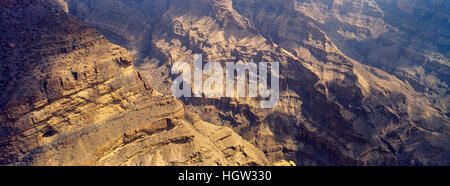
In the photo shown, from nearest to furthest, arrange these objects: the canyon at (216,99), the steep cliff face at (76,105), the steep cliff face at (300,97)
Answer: the steep cliff face at (76,105), the canyon at (216,99), the steep cliff face at (300,97)

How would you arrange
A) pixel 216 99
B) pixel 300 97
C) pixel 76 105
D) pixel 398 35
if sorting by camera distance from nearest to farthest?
pixel 76 105 → pixel 216 99 → pixel 300 97 → pixel 398 35

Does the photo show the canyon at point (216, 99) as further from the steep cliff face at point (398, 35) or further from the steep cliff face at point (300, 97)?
the steep cliff face at point (398, 35)

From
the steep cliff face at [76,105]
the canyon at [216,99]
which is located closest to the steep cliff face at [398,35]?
the canyon at [216,99]

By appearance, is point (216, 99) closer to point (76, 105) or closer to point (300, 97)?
point (300, 97)

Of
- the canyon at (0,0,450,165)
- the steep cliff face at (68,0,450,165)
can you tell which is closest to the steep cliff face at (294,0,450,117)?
the canyon at (0,0,450,165)

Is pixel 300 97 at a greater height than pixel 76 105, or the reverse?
pixel 76 105

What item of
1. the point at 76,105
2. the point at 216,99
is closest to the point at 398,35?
the point at 216,99

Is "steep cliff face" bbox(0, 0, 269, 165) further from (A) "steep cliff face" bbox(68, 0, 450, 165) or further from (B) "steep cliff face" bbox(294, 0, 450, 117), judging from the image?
(B) "steep cliff face" bbox(294, 0, 450, 117)
